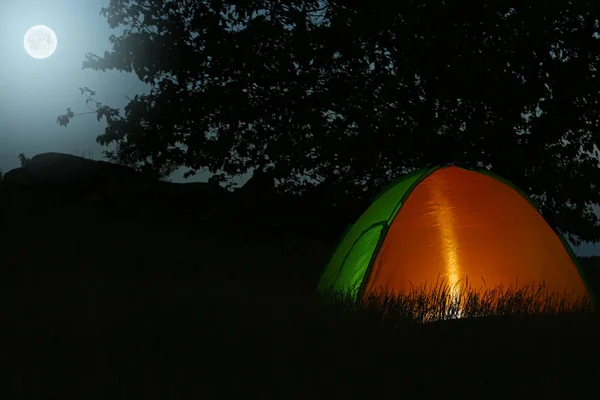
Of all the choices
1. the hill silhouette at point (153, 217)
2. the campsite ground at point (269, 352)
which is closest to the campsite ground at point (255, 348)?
the campsite ground at point (269, 352)

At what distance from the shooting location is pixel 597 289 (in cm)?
1033

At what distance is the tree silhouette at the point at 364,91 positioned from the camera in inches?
509

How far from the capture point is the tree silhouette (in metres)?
12.9

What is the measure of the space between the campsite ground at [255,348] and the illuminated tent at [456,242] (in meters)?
0.82

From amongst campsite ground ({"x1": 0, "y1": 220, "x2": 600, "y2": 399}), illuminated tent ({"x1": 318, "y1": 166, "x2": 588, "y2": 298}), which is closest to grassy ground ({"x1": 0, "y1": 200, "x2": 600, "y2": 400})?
campsite ground ({"x1": 0, "y1": 220, "x2": 600, "y2": 399})

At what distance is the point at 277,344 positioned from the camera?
5051 millimetres

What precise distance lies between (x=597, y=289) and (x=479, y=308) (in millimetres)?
4692

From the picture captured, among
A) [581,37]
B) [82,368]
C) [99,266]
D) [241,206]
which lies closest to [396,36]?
[581,37]

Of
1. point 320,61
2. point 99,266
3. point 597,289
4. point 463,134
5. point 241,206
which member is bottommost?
point 597,289

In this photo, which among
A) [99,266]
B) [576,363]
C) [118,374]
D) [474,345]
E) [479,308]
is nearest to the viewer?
[118,374]

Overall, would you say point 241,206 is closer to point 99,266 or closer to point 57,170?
point 99,266

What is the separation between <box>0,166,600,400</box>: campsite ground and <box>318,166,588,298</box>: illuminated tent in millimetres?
816

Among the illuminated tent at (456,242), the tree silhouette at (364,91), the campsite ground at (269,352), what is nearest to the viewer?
the campsite ground at (269,352)

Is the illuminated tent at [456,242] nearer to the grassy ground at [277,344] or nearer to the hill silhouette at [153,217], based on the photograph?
the grassy ground at [277,344]
